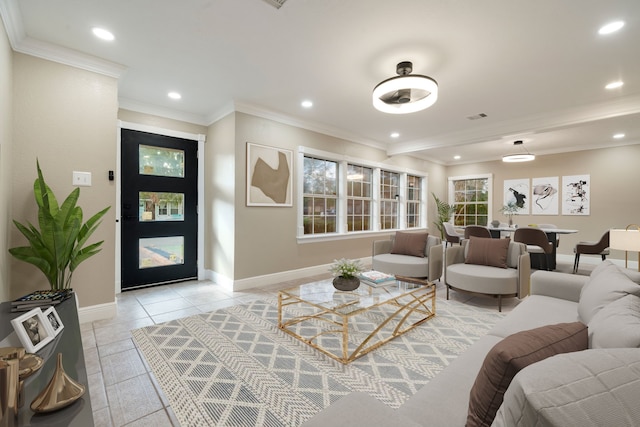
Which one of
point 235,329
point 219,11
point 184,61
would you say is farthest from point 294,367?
point 184,61

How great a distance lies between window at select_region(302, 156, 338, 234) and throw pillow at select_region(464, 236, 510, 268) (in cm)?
246

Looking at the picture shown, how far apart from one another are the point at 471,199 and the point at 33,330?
9.06m

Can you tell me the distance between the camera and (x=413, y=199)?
7484 mm

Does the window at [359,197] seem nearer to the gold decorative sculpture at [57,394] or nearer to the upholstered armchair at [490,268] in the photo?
the upholstered armchair at [490,268]

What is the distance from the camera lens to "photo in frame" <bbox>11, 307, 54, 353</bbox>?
48.8 inches

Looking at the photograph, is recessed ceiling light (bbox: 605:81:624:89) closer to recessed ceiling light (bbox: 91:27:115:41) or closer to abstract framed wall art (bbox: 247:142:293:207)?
abstract framed wall art (bbox: 247:142:293:207)

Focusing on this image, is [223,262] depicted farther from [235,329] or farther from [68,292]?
[68,292]

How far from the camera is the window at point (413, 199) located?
24.1ft

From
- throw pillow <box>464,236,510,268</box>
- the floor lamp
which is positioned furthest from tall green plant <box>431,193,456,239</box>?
the floor lamp

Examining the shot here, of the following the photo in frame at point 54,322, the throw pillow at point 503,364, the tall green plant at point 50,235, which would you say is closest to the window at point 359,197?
the tall green plant at point 50,235

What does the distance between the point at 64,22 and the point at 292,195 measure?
3.11 m

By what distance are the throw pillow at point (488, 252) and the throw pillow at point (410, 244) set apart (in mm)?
655

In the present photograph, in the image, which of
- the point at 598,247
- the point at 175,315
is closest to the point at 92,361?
the point at 175,315

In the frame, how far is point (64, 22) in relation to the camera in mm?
2342
